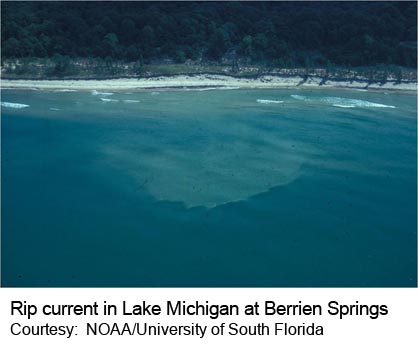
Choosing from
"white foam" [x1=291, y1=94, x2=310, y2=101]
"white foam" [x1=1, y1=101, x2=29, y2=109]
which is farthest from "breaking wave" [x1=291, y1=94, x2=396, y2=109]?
"white foam" [x1=1, y1=101, x2=29, y2=109]

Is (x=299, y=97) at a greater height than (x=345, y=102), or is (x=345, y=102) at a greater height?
(x=299, y=97)

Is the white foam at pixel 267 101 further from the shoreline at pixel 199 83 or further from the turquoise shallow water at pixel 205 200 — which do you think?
the shoreline at pixel 199 83

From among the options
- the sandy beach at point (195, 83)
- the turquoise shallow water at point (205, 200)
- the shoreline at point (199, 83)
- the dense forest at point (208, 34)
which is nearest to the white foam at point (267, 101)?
the turquoise shallow water at point (205, 200)

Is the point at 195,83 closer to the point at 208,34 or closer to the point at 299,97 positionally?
the point at 299,97

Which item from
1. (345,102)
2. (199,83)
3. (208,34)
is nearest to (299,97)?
(345,102)

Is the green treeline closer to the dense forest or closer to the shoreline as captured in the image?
the dense forest
